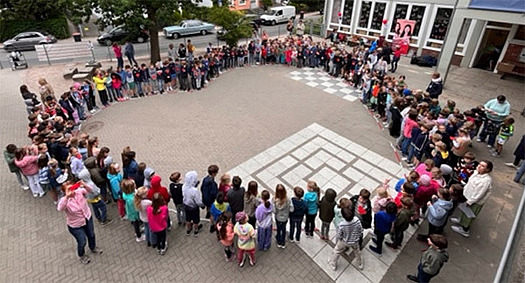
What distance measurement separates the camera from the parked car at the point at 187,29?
24.5m

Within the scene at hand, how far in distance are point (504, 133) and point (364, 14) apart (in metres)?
15.5

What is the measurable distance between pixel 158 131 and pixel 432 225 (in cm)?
856

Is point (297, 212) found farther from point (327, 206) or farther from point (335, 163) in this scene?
point (335, 163)

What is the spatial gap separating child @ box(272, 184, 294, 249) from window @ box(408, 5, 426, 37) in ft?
58.5

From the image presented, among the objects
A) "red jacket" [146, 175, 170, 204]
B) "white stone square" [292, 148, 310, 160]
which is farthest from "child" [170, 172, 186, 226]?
"white stone square" [292, 148, 310, 160]

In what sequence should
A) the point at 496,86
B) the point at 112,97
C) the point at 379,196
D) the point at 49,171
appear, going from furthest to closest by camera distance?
the point at 496,86 → the point at 112,97 → the point at 49,171 → the point at 379,196

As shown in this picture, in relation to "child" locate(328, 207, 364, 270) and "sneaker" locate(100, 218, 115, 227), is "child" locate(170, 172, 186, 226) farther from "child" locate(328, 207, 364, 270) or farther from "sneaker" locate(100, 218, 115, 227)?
"child" locate(328, 207, 364, 270)

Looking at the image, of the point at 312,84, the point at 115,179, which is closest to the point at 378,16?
the point at 312,84

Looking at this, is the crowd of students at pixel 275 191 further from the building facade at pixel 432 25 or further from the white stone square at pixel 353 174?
the building facade at pixel 432 25

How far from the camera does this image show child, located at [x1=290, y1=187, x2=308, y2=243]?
550cm

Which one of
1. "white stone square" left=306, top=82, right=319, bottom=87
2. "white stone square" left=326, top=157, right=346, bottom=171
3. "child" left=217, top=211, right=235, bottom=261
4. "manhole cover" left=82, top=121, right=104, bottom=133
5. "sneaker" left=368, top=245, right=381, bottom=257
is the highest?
"child" left=217, top=211, right=235, bottom=261

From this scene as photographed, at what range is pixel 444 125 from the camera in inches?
317

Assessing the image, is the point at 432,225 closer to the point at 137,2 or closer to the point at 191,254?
the point at 191,254

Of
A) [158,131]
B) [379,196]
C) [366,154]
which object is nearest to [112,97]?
[158,131]
